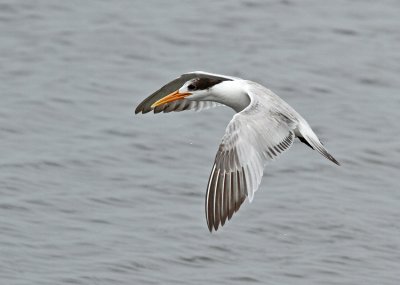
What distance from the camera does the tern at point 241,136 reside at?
8.92 metres

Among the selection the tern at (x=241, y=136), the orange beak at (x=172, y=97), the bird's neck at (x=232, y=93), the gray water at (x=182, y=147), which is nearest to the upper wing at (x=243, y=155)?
the tern at (x=241, y=136)

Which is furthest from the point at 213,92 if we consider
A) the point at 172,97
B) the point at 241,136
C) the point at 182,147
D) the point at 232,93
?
the point at 182,147

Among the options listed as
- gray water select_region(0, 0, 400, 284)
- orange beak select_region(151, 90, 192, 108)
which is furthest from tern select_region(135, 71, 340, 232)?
gray water select_region(0, 0, 400, 284)

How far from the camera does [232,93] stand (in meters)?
10.4

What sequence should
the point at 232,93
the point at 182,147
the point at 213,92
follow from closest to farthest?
the point at 232,93
the point at 213,92
the point at 182,147

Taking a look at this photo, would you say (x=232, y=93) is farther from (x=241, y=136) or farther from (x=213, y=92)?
(x=241, y=136)

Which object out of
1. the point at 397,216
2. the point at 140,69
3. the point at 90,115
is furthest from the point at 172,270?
the point at 140,69

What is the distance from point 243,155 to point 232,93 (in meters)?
1.28

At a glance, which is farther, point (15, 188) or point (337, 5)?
point (337, 5)

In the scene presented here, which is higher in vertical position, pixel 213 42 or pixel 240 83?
pixel 240 83

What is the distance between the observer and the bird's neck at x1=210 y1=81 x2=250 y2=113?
10422 mm

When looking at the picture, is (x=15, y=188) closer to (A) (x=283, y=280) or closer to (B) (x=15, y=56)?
(A) (x=283, y=280)

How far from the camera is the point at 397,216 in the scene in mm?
12492

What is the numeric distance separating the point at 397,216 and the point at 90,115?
3756 mm
